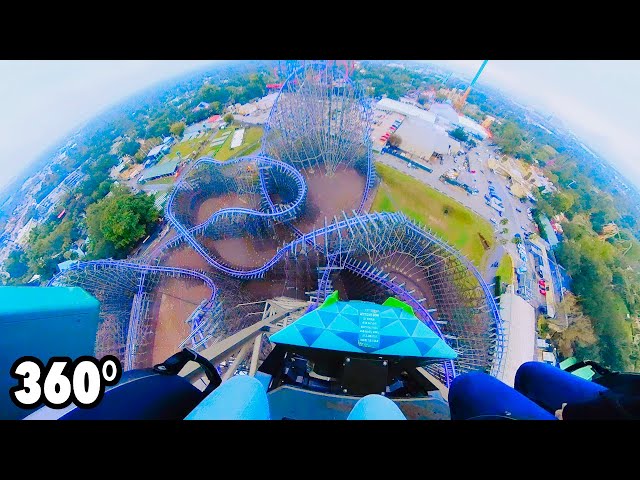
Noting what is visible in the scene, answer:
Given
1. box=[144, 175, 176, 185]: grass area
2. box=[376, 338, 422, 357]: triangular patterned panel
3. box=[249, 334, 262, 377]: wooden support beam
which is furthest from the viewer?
box=[144, 175, 176, 185]: grass area

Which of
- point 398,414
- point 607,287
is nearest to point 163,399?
point 398,414

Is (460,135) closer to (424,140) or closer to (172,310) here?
(424,140)

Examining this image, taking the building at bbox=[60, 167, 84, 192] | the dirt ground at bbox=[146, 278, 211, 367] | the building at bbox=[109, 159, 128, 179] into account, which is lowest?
the dirt ground at bbox=[146, 278, 211, 367]

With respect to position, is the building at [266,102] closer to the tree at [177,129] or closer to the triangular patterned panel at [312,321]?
the tree at [177,129]

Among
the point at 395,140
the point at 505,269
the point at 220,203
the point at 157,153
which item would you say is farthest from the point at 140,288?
the point at 395,140

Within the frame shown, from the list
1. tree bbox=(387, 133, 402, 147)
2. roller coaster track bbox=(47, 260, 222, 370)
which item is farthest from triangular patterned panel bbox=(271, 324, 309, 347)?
tree bbox=(387, 133, 402, 147)

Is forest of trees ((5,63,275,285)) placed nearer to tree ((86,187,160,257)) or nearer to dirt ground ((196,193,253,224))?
tree ((86,187,160,257))

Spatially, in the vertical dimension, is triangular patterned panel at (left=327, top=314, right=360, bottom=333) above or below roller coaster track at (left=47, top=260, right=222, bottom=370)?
below
